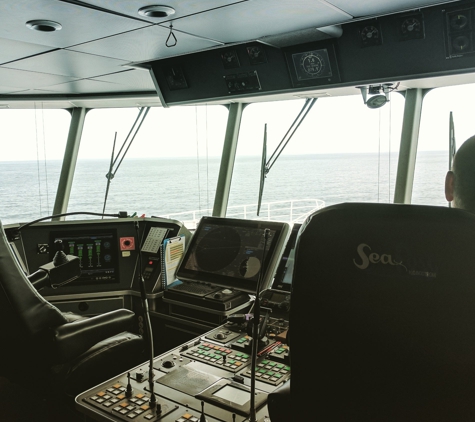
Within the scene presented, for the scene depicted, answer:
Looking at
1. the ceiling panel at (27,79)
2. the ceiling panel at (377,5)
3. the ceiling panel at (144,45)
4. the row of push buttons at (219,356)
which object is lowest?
the row of push buttons at (219,356)

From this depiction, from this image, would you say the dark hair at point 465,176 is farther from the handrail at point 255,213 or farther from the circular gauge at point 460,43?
the circular gauge at point 460,43

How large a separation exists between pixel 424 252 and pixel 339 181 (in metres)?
35.4

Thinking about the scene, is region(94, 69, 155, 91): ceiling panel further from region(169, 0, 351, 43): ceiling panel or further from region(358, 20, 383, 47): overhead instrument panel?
region(358, 20, 383, 47): overhead instrument panel

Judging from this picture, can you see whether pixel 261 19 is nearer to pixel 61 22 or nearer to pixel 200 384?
pixel 61 22

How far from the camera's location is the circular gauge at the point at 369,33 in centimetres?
230

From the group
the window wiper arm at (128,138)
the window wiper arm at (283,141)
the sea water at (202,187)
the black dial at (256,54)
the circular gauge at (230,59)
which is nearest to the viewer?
the black dial at (256,54)

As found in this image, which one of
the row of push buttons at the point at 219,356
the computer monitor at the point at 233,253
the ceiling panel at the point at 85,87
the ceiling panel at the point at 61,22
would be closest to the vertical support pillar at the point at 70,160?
the ceiling panel at the point at 85,87

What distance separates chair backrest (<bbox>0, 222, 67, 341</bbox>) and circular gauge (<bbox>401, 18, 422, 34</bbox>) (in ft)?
6.79

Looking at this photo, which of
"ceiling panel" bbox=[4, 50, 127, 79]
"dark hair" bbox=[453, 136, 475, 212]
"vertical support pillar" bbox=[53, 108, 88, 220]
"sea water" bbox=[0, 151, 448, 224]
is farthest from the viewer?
"vertical support pillar" bbox=[53, 108, 88, 220]

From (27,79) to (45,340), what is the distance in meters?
2.90

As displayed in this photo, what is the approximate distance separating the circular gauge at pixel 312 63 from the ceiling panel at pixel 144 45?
0.60 meters

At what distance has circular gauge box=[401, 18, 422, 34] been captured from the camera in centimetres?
218

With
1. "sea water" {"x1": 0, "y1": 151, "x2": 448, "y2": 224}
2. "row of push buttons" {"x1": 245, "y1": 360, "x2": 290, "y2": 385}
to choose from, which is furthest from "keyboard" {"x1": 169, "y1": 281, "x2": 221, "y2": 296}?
"sea water" {"x1": 0, "y1": 151, "x2": 448, "y2": 224}

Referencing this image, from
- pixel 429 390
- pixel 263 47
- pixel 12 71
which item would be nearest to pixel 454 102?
pixel 263 47
